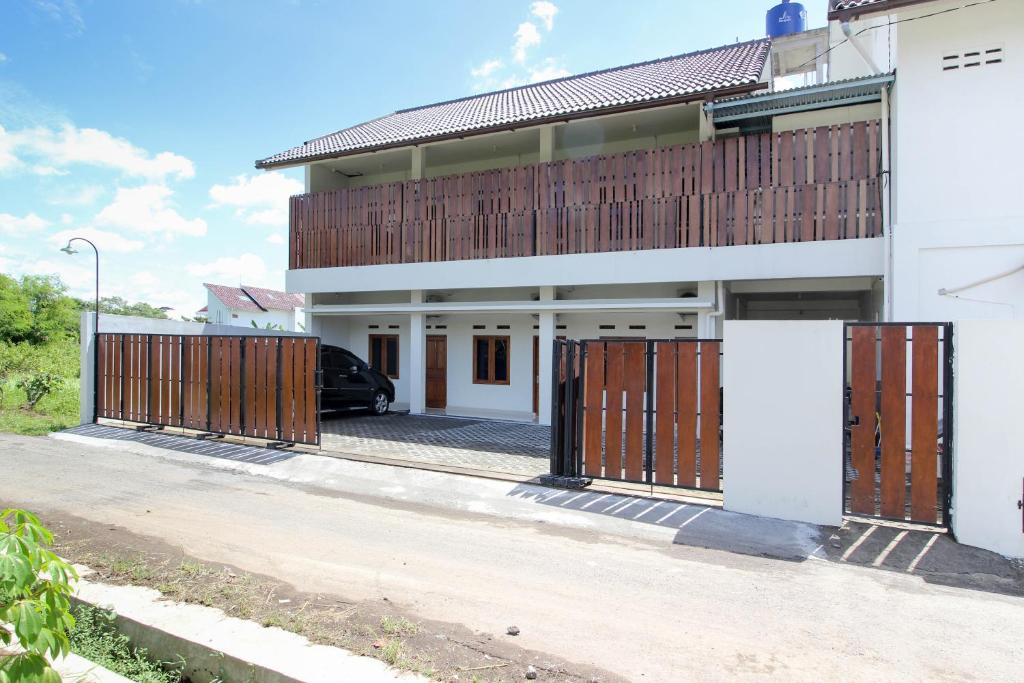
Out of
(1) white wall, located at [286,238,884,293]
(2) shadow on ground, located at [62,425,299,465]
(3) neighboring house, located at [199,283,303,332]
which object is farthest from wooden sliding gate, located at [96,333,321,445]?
(3) neighboring house, located at [199,283,303,332]

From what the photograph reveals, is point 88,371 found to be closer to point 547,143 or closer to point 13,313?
point 547,143

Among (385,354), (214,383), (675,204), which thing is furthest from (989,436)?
(385,354)

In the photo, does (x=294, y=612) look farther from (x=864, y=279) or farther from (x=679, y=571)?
(x=864, y=279)

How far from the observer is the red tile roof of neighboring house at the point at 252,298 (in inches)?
1859

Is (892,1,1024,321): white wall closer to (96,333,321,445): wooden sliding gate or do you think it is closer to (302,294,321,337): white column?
(96,333,321,445): wooden sliding gate

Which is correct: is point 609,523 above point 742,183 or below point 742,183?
below

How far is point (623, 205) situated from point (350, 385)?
24.0 ft

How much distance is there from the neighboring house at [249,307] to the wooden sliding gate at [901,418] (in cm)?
4309

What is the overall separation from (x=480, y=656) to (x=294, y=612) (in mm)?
1300

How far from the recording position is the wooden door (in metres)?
15.7

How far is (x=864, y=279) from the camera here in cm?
1134

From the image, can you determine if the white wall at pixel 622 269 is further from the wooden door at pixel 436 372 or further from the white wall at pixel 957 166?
the wooden door at pixel 436 372

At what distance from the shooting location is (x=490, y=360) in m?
15.1

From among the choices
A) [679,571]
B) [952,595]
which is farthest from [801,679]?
[952,595]
